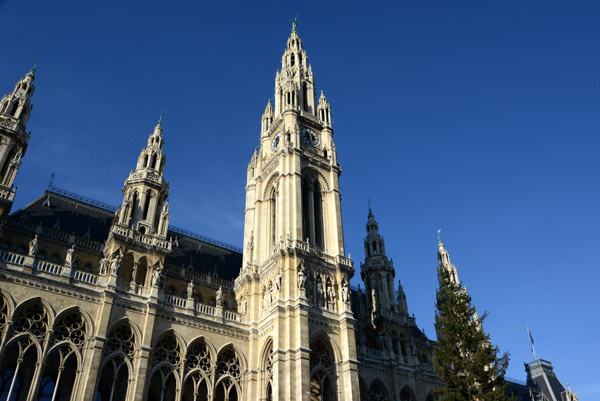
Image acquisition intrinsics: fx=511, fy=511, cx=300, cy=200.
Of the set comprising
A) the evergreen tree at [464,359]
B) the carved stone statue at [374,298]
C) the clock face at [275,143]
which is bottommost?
the evergreen tree at [464,359]

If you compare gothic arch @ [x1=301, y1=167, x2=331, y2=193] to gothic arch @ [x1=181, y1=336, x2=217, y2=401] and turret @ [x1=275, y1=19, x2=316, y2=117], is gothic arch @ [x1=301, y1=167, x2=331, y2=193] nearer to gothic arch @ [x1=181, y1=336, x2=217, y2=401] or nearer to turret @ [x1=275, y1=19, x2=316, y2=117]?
turret @ [x1=275, y1=19, x2=316, y2=117]

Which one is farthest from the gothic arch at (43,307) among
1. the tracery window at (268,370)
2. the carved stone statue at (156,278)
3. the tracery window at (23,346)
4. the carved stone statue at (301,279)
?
the carved stone statue at (301,279)

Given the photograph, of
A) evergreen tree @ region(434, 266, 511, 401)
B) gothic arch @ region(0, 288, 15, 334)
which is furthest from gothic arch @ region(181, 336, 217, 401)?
evergreen tree @ region(434, 266, 511, 401)

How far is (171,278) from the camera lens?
132 ft

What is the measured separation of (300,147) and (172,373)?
2107 cm

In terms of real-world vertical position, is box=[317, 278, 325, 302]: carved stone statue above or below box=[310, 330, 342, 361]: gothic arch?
above

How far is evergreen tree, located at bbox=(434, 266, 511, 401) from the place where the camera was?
2597 cm

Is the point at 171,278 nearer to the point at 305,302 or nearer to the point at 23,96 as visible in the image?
the point at 305,302

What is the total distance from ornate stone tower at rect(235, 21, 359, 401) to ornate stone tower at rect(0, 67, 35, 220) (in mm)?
17588

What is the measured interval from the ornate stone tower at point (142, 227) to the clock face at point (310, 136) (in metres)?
12.8

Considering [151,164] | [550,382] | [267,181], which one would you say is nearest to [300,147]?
[267,181]

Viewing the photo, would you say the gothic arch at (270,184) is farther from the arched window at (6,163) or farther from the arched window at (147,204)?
the arched window at (6,163)

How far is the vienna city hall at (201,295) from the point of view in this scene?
1144 inches

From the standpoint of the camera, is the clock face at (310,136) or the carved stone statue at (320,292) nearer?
the carved stone statue at (320,292)
